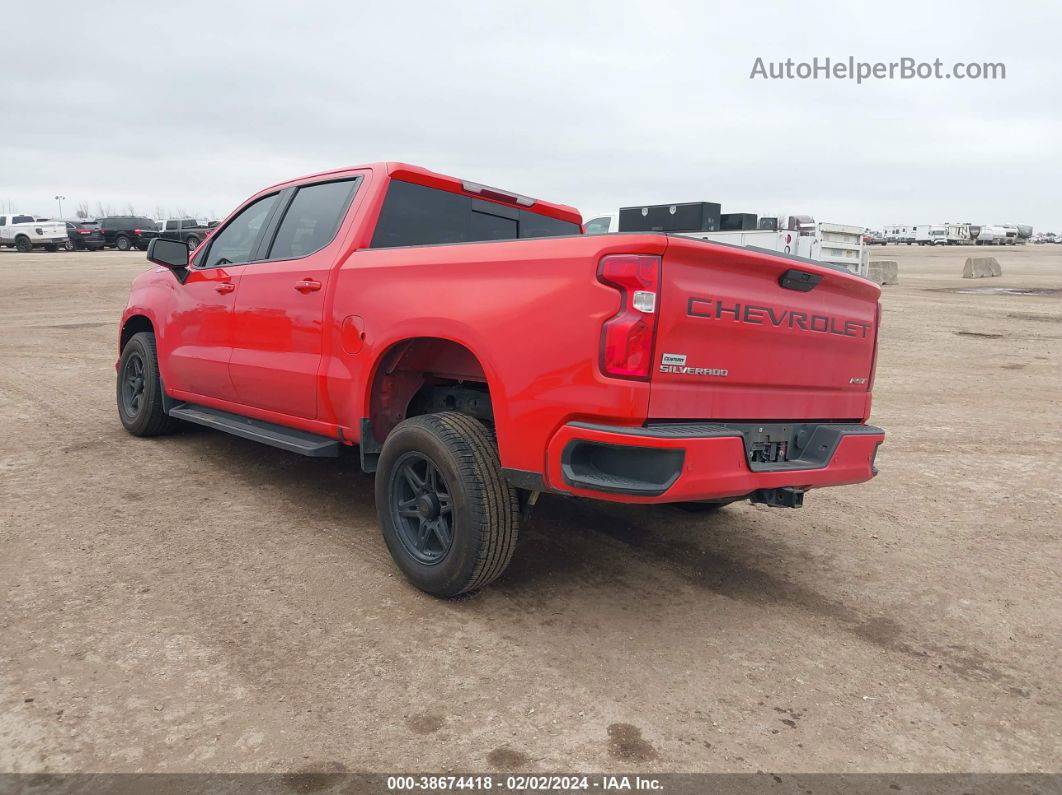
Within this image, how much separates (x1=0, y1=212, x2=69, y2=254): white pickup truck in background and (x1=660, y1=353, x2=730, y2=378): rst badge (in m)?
43.6

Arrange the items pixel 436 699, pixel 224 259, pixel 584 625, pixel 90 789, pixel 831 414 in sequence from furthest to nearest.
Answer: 1. pixel 224 259
2. pixel 831 414
3. pixel 584 625
4. pixel 436 699
5. pixel 90 789

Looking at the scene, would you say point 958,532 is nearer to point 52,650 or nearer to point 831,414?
point 831,414

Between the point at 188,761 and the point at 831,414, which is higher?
the point at 831,414

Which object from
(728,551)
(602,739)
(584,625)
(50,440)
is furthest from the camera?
(50,440)

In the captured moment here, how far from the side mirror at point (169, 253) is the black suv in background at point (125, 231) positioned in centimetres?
3892

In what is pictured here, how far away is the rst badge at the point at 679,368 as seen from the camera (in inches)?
114

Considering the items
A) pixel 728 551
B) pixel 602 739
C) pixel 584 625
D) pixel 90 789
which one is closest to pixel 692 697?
pixel 602 739

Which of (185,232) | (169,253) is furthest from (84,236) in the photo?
(169,253)

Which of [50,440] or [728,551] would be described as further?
[50,440]

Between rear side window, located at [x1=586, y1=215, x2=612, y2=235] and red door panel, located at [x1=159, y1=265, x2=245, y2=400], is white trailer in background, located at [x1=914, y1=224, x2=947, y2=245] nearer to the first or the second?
rear side window, located at [x1=586, y1=215, x2=612, y2=235]

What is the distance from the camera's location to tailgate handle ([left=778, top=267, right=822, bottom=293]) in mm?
3303

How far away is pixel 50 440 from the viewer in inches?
234

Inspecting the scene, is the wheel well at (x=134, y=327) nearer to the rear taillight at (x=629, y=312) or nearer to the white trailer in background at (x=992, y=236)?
the rear taillight at (x=629, y=312)

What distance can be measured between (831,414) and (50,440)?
213 inches
